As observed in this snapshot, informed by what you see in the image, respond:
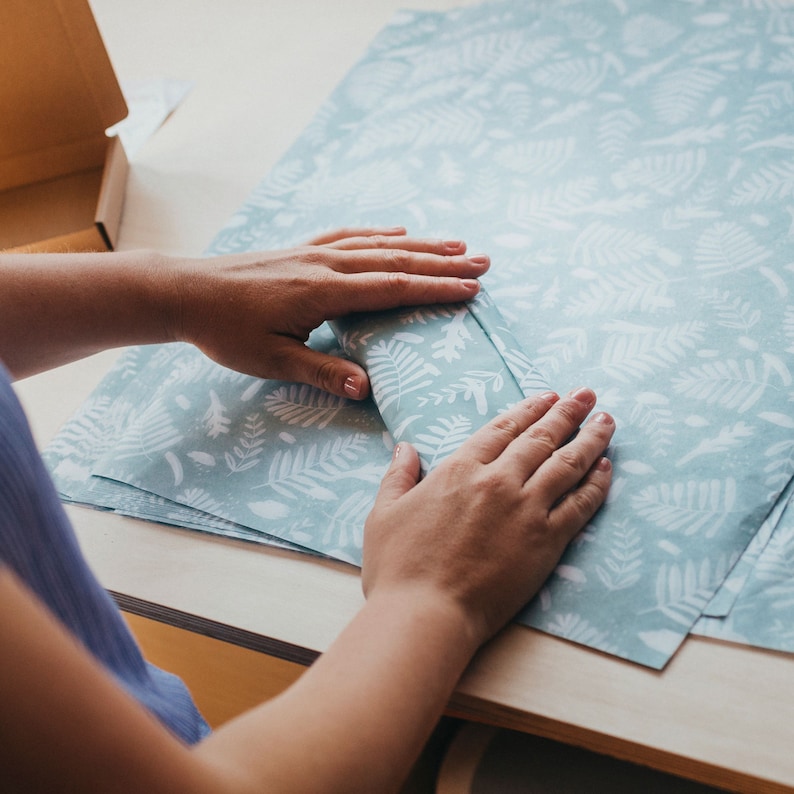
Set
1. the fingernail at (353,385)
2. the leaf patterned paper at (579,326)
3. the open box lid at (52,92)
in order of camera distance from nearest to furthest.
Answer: the leaf patterned paper at (579,326)
the fingernail at (353,385)
the open box lid at (52,92)

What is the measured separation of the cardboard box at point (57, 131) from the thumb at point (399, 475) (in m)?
0.53

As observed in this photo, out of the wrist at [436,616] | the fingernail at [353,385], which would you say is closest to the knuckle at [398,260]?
the fingernail at [353,385]

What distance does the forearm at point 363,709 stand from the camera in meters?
0.42

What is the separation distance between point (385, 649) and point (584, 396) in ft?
0.82

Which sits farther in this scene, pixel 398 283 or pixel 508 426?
pixel 398 283

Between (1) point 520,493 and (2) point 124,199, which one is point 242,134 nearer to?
(2) point 124,199

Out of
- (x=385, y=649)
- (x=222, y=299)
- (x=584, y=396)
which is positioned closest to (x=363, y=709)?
(x=385, y=649)

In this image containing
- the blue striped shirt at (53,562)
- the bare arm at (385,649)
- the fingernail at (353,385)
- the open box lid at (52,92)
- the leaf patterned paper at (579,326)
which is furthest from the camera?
the open box lid at (52,92)

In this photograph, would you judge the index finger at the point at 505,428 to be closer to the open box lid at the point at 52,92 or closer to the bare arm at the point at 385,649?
the bare arm at the point at 385,649

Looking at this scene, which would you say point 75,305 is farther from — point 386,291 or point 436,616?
point 436,616

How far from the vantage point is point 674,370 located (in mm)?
654

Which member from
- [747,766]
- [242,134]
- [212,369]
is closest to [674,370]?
[747,766]

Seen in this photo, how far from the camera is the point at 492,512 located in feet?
1.80

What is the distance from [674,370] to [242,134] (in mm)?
703
